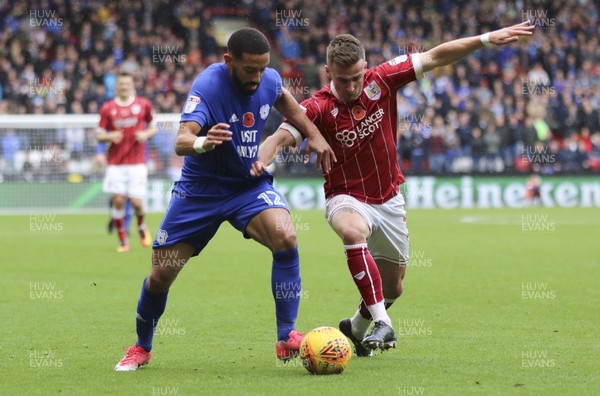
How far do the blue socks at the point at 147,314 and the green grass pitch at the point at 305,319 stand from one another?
20 cm

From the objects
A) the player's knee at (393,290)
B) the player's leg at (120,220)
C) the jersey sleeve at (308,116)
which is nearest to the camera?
the jersey sleeve at (308,116)

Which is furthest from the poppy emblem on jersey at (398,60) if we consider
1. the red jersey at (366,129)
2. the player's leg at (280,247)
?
the player's leg at (280,247)

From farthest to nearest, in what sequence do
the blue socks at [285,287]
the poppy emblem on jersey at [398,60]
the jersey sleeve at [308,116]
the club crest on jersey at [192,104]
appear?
1. the poppy emblem on jersey at [398,60]
2. the jersey sleeve at [308,116]
3. the blue socks at [285,287]
4. the club crest on jersey at [192,104]

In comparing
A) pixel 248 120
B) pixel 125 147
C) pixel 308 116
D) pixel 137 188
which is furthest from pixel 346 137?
pixel 125 147

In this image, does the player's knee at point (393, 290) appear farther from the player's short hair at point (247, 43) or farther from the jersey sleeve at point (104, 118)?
the jersey sleeve at point (104, 118)

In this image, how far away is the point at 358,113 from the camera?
23.8 feet

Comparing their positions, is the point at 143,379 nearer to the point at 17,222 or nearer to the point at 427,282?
the point at 427,282

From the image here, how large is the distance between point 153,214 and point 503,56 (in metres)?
13.0

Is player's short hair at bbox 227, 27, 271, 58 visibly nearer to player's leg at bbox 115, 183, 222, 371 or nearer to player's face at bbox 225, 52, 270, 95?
player's face at bbox 225, 52, 270, 95

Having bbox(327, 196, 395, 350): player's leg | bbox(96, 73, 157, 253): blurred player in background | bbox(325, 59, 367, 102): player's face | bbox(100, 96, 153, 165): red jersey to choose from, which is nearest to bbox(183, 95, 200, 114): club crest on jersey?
bbox(325, 59, 367, 102): player's face

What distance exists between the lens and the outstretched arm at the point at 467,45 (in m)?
6.99

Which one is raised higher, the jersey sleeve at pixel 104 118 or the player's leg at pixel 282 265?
the jersey sleeve at pixel 104 118

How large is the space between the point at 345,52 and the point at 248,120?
78cm

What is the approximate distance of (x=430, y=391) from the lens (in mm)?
5750
